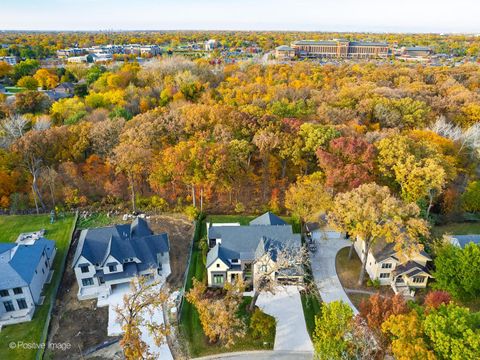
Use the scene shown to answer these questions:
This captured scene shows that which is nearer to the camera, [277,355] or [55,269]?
[277,355]

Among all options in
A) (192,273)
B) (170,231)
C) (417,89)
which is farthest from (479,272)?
(417,89)

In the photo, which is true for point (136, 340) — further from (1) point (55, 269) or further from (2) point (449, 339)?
(2) point (449, 339)

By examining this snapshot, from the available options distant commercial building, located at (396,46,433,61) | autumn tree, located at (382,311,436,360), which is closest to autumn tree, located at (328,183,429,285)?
autumn tree, located at (382,311,436,360)

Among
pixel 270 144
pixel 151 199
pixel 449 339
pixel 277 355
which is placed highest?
pixel 270 144

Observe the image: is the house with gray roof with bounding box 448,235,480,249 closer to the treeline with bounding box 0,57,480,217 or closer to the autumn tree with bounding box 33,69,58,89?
the treeline with bounding box 0,57,480,217

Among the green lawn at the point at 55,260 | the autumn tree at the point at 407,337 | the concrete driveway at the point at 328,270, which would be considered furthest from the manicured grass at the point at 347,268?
the green lawn at the point at 55,260

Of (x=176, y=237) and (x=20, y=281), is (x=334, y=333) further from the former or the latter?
(x=20, y=281)

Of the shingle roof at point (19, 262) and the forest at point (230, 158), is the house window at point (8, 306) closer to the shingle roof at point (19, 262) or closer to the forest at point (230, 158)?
the shingle roof at point (19, 262)
